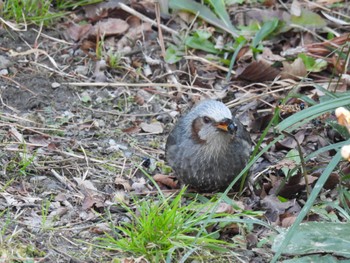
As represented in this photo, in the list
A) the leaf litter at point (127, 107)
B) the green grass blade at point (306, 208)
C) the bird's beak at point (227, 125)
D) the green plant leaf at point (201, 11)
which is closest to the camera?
the green grass blade at point (306, 208)

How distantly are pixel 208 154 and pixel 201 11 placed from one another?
1.69m

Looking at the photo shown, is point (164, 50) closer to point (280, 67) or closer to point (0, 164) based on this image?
point (280, 67)

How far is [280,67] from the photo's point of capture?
229 inches

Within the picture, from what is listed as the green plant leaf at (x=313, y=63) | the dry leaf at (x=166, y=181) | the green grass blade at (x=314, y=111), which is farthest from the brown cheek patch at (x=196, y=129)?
the green plant leaf at (x=313, y=63)

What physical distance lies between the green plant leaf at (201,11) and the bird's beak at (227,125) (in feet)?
5.18

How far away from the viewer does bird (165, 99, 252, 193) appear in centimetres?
469

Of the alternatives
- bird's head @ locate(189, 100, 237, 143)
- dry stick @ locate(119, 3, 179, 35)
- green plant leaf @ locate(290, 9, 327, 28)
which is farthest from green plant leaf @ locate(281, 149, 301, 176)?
dry stick @ locate(119, 3, 179, 35)

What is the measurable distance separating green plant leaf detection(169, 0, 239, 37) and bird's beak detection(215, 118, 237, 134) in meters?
1.58

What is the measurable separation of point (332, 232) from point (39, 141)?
1.92m

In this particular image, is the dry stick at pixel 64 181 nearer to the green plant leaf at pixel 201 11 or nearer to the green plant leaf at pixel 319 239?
the green plant leaf at pixel 319 239

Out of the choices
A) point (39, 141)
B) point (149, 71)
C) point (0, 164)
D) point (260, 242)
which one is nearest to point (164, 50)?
point (149, 71)

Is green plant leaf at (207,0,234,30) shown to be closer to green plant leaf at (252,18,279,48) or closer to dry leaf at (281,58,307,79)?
green plant leaf at (252,18,279,48)

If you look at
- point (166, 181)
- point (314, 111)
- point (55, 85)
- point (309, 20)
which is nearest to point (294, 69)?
point (309, 20)

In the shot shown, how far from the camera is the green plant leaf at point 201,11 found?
600 cm
